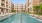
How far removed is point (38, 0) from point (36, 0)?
1.16m

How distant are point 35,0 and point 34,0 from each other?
37 centimetres

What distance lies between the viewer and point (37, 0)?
32.4m

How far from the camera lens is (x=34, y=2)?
33469mm

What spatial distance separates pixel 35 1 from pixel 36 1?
53 centimetres

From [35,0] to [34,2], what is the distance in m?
0.80

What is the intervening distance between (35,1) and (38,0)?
171cm

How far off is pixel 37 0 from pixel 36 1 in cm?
66

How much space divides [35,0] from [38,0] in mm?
1660

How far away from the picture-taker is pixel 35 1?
33.4 metres

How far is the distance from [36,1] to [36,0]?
1.16 ft

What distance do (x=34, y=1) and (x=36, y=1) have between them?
0.83m

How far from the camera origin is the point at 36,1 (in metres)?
33.0

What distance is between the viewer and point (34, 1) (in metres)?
33.5

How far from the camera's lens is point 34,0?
33500 millimetres
